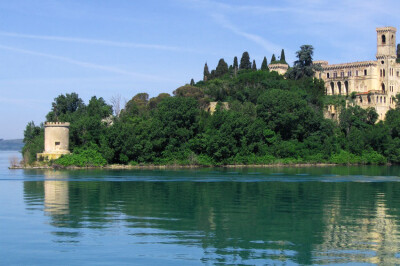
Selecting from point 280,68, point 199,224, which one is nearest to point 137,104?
point 280,68

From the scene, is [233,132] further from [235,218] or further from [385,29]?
[235,218]

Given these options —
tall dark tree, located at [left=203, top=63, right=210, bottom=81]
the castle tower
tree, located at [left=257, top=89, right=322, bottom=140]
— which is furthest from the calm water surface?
tall dark tree, located at [left=203, top=63, right=210, bottom=81]

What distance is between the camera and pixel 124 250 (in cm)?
1845

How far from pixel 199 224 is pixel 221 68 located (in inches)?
3305

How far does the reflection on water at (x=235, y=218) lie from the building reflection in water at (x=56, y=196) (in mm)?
48

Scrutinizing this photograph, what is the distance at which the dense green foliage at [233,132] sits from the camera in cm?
6438

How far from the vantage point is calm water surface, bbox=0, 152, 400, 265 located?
17.7m

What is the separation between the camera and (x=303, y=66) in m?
92.5

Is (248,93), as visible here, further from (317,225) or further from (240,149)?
(317,225)

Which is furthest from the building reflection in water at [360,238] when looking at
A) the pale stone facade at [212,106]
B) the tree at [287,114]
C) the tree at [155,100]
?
the tree at [155,100]

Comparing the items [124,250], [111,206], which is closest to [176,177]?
[111,206]

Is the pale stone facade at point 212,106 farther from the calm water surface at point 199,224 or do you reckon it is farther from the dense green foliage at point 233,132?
the calm water surface at point 199,224

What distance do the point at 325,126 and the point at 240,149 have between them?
41.5 feet

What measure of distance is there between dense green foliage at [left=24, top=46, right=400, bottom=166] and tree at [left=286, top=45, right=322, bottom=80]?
9.19m
